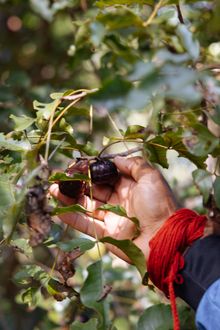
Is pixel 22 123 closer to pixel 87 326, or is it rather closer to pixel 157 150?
pixel 157 150

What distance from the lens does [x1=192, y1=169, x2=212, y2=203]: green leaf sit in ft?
3.26

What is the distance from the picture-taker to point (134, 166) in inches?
49.9

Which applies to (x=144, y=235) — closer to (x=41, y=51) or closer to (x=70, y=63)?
(x=70, y=63)

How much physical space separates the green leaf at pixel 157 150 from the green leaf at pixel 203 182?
7 cm

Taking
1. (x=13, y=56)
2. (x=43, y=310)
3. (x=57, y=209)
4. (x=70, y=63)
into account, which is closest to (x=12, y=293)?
(x=43, y=310)

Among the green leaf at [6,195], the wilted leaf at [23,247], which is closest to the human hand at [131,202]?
the wilted leaf at [23,247]

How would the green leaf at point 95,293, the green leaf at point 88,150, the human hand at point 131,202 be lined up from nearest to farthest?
the green leaf at point 95,293, the green leaf at point 88,150, the human hand at point 131,202

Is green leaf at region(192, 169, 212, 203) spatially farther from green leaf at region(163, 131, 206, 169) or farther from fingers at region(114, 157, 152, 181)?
fingers at region(114, 157, 152, 181)

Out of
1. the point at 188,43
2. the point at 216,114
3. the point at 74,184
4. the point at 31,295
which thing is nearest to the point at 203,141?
the point at 216,114

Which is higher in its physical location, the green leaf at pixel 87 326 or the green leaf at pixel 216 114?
the green leaf at pixel 216 114

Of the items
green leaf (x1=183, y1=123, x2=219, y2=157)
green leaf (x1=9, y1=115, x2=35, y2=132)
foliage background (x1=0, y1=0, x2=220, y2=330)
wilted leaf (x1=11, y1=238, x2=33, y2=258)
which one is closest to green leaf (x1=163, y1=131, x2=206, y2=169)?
foliage background (x1=0, y1=0, x2=220, y2=330)

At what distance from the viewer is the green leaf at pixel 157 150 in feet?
3.35

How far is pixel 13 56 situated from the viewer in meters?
3.07

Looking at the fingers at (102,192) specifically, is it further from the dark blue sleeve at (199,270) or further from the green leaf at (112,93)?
the green leaf at (112,93)
